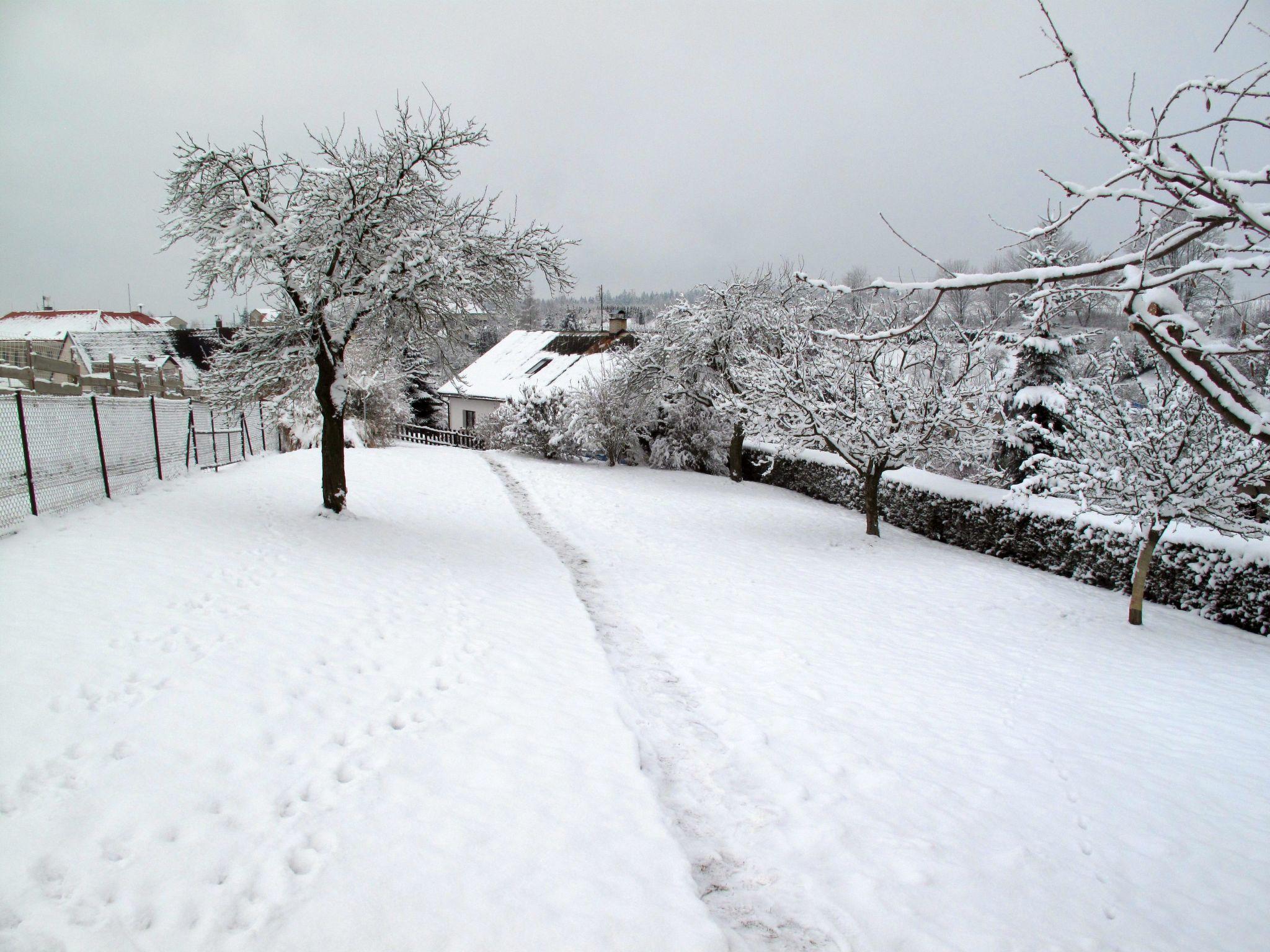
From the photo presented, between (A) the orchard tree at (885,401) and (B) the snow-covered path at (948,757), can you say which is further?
(A) the orchard tree at (885,401)

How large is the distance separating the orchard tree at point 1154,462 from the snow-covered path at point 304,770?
25.9 feet

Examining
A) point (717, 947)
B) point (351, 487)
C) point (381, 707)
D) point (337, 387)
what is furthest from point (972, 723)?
point (351, 487)

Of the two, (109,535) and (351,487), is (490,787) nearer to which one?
(109,535)

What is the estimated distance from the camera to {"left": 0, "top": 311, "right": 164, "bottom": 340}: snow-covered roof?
Answer: 43.4 m

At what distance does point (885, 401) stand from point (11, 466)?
14676mm

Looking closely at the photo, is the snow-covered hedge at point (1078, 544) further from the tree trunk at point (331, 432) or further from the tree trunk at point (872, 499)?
the tree trunk at point (331, 432)

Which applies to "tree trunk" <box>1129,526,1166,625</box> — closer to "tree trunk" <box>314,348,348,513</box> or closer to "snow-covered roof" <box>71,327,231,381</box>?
"tree trunk" <box>314,348,348,513</box>

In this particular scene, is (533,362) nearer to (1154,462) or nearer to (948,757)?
(1154,462)

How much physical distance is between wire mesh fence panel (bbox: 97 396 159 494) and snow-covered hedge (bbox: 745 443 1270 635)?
13992mm

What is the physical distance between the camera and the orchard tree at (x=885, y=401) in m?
12.6

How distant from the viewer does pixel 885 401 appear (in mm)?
12812

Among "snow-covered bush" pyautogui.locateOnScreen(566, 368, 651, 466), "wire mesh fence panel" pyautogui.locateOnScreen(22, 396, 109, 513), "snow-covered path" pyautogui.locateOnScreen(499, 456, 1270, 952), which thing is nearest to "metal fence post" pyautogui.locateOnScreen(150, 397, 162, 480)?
"wire mesh fence panel" pyautogui.locateOnScreen(22, 396, 109, 513)

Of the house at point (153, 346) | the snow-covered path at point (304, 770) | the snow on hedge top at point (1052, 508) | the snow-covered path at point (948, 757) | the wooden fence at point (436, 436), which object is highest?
the house at point (153, 346)

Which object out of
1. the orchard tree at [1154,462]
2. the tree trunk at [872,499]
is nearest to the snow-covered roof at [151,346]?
the tree trunk at [872,499]
